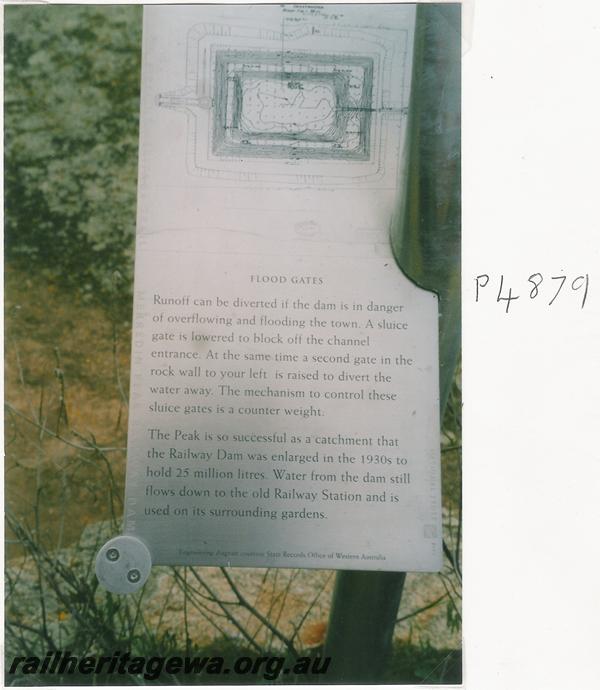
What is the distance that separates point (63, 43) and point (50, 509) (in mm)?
1323

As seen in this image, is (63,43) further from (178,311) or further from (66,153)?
(178,311)

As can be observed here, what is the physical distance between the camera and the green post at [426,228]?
215 cm

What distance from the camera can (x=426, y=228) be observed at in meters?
2.17

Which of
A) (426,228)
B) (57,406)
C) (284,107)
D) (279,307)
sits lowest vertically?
(57,406)

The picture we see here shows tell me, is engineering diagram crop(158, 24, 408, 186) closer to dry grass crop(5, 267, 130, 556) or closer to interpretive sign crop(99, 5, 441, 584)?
interpretive sign crop(99, 5, 441, 584)

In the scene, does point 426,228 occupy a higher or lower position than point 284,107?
lower

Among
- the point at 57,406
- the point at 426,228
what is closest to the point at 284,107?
the point at 426,228

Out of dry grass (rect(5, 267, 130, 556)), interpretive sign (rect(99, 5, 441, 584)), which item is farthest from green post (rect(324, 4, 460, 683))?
dry grass (rect(5, 267, 130, 556))

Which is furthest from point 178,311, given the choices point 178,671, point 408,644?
point 408,644

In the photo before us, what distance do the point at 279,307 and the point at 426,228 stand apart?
0.47 m

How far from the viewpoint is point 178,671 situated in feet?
6.98

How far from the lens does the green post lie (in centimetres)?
215

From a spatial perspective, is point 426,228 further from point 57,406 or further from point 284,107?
point 57,406

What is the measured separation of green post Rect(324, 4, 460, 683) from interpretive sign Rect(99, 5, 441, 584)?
0.04 m
